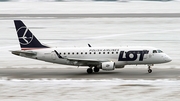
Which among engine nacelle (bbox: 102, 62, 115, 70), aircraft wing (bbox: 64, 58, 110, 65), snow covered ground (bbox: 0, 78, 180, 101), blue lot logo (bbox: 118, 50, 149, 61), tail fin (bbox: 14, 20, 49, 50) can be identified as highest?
tail fin (bbox: 14, 20, 49, 50)

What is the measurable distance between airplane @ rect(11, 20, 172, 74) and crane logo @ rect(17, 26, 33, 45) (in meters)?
1.06

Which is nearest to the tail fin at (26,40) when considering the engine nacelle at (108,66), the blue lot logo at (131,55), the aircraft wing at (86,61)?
the aircraft wing at (86,61)

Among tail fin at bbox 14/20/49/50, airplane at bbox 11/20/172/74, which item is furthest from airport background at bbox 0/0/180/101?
tail fin at bbox 14/20/49/50

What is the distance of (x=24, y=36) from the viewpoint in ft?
187

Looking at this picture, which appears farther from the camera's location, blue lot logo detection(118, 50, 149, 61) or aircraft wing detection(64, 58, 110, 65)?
aircraft wing detection(64, 58, 110, 65)

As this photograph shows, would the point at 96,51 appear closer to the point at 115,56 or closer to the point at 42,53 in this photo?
the point at 115,56

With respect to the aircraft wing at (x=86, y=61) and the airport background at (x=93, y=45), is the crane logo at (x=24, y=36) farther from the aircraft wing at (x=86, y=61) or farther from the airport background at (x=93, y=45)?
the aircraft wing at (x=86, y=61)

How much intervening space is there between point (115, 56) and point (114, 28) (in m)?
61.7

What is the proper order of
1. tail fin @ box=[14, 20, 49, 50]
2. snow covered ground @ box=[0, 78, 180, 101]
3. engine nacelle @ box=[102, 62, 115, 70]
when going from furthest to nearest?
tail fin @ box=[14, 20, 49, 50], engine nacelle @ box=[102, 62, 115, 70], snow covered ground @ box=[0, 78, 180, 101]

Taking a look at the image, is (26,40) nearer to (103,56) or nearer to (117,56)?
(103,56)

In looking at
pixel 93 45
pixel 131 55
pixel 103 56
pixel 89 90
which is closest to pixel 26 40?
pixel 103 56

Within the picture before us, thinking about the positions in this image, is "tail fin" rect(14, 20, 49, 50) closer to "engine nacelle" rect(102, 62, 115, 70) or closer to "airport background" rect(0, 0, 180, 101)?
"airport background" rect(0, 0, 180, 101)

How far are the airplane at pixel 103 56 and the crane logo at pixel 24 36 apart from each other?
3.49 ft

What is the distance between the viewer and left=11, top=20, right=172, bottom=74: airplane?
5331 cm
